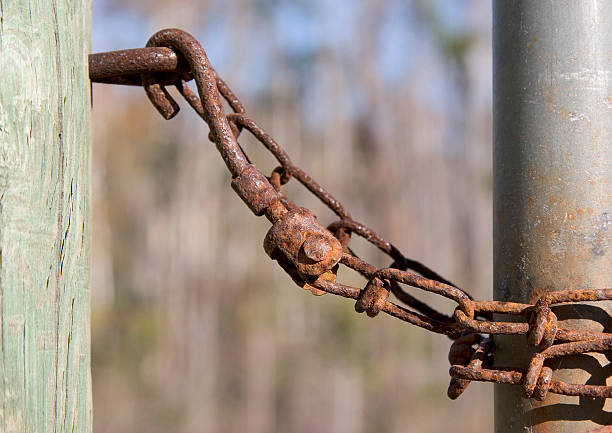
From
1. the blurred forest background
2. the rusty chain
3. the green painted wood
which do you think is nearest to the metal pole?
the rusty chain

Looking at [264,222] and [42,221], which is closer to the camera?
[42,221]

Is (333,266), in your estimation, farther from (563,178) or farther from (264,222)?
(264,222)

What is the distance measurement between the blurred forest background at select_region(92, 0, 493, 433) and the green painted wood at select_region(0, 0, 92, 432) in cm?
1177

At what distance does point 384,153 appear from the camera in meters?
15.5

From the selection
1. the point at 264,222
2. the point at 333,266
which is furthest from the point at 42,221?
the point at 264,222

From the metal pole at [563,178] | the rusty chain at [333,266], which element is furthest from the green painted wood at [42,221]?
the metal pole at [563,178]

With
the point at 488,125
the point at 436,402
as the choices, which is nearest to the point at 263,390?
the point at 436,402

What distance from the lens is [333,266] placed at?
Result: 96 cm

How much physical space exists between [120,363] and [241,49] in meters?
7.74

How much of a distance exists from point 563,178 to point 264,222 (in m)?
15.3

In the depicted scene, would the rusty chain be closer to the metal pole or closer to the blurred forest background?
the metal pole

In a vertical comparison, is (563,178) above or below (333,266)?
above

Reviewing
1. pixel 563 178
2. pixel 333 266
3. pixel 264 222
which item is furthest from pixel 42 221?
pixel 264 222

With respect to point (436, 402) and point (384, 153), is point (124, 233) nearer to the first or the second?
point (384, 153)
